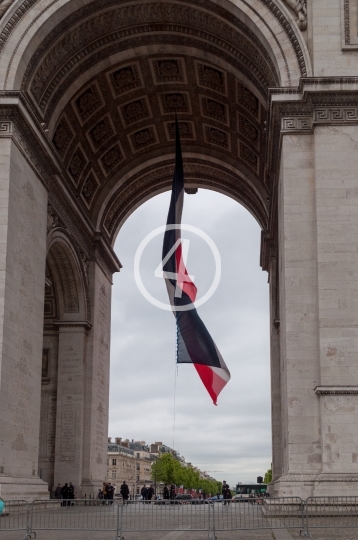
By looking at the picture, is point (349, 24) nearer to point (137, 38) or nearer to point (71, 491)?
point (137, 38)

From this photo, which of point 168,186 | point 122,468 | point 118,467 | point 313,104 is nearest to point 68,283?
point 168,186

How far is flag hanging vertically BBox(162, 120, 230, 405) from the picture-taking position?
26.5 metres

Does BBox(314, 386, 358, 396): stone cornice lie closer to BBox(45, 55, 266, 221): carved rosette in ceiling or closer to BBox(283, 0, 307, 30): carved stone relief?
BBox(283, 0, 307, 30): carved stone relief

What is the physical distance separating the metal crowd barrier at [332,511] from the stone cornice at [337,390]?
2.76 meters

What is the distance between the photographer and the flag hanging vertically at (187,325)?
26.5 metres

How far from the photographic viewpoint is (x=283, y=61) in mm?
25328

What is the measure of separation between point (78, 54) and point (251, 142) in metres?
9.37

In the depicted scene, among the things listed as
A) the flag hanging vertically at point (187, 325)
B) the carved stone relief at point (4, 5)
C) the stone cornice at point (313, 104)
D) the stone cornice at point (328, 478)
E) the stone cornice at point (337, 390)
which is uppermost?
the carved stone relief at point (4, 5)

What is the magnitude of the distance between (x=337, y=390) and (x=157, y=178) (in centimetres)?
2186

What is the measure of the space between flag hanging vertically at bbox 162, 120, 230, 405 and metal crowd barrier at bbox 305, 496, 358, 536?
6.53m

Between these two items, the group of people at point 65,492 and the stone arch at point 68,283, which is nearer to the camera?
the group of people at point 65,492

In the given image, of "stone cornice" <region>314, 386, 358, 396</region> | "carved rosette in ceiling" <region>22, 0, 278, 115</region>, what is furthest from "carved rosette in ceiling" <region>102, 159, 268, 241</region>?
"stone cornice" <region>314, 386, 358, 396</region>

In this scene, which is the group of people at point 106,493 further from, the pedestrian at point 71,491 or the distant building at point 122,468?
the distant building at point 122,468

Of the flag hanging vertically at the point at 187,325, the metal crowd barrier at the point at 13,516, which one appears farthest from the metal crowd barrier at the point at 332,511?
the metal crowd barrier at the point at 13,516
